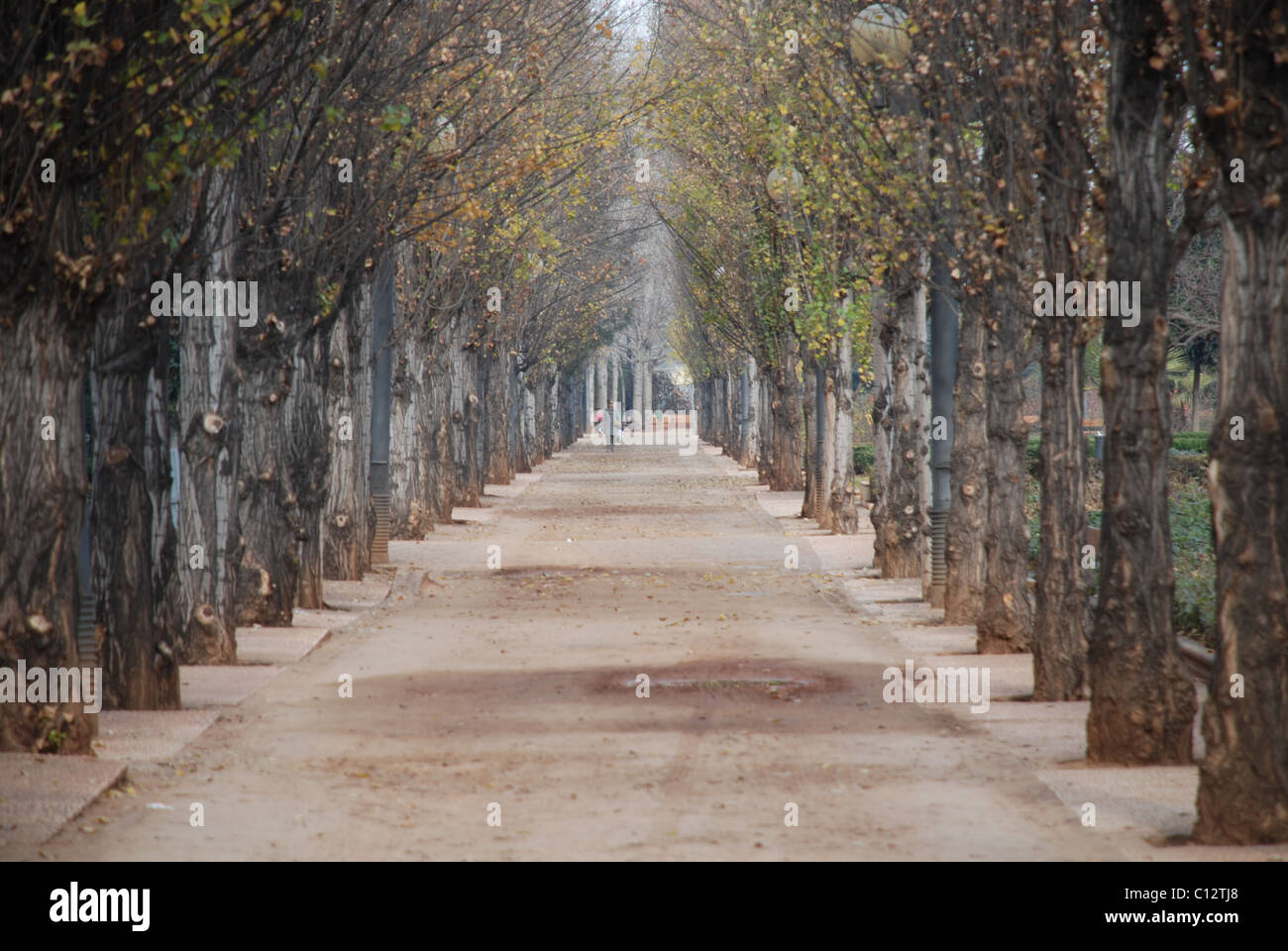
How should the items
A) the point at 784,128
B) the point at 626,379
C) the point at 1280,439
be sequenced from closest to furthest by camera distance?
the point at 1280,439, the point at 784,128, the point at 626,379

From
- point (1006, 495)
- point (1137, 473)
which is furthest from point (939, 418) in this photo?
point (1137, 473)

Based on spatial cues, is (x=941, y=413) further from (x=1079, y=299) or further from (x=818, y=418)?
(x=818, y=418)

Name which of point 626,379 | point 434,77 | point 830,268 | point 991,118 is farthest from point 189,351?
point 626,379

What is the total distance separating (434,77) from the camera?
687 inches

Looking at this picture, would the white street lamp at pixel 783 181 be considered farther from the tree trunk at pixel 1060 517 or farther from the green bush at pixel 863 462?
the green bush at pixel 863 462

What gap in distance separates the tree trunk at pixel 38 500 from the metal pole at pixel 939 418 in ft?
33.0

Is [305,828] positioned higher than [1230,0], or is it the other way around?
[1230,0]

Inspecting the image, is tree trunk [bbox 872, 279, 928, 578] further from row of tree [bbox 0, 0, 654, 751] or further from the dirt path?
row of tree [bbox 0, 0, 654, 751]

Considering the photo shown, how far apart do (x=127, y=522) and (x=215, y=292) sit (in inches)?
→ 118

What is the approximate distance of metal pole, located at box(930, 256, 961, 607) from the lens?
58.7 ft

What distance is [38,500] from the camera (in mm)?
9727

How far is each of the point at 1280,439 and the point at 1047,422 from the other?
16.5 ft

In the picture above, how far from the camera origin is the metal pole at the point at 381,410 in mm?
23516

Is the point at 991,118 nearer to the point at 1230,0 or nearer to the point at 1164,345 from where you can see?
the point at 1164,345
